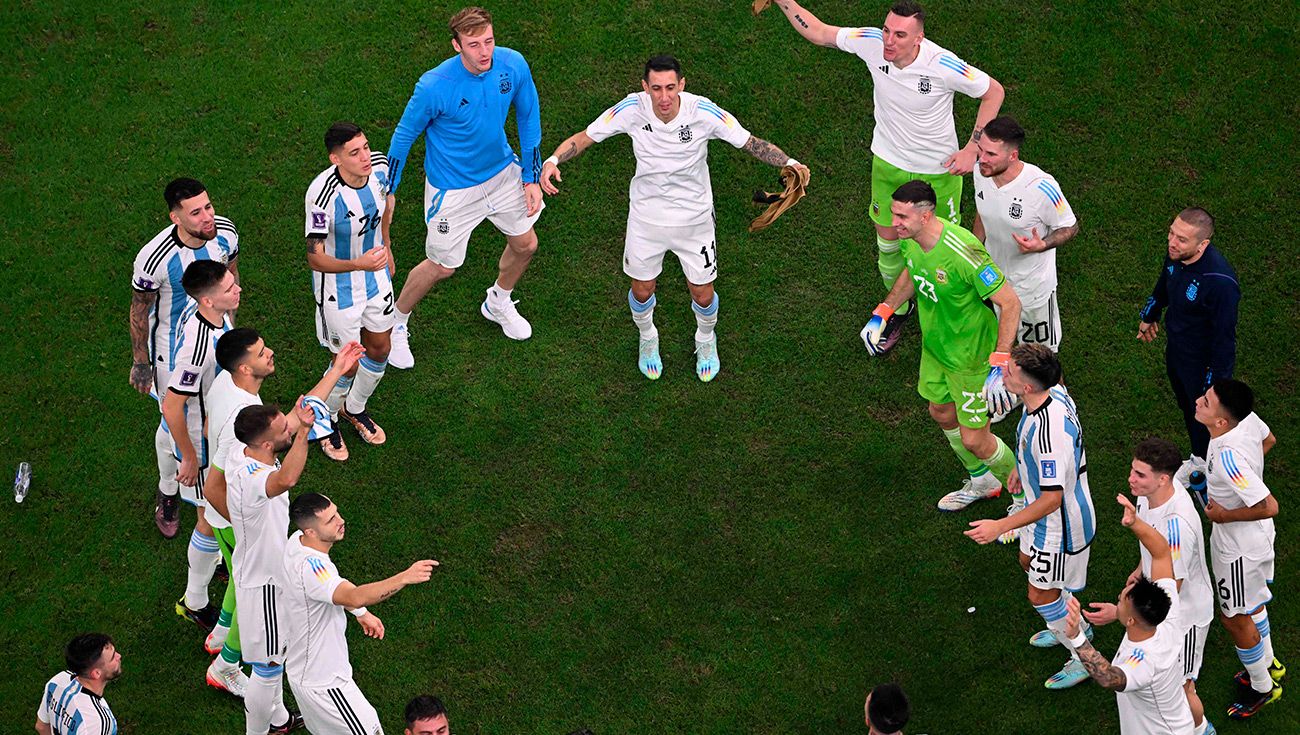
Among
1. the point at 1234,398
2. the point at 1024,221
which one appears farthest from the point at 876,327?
the point at 1234,398

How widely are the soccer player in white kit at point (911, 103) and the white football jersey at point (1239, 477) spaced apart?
2724mm

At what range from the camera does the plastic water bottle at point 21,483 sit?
33.7ft

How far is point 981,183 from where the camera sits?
384 inches

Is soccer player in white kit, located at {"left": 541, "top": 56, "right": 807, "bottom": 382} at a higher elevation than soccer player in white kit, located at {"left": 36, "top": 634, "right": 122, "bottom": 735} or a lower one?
higher

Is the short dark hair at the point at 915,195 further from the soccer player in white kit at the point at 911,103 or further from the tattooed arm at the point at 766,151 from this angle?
the tattooed arm at the point at 766,151

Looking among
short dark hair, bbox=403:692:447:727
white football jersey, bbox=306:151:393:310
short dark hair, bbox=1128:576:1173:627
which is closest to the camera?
short dark hair, bbox=403:692:447:727

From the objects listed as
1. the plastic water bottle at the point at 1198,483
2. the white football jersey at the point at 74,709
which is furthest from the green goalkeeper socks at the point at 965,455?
the white football jersey at the point at 74,709

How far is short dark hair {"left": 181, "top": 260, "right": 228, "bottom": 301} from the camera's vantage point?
857 centimetres

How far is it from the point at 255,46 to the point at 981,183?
6.95m

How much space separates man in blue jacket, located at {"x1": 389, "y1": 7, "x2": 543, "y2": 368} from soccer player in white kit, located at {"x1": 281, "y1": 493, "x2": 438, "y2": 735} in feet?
10.2

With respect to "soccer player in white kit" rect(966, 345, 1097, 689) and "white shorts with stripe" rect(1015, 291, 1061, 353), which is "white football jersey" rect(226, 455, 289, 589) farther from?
"white shorts with stripe" rect(1015, 291, 1061, 353)

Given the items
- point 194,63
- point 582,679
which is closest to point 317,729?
point 582,679

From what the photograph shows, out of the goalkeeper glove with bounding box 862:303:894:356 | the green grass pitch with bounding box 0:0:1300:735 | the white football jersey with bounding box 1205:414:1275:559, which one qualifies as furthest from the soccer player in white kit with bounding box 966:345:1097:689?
the goalkeeper glove with bounding box 862:303:894:356

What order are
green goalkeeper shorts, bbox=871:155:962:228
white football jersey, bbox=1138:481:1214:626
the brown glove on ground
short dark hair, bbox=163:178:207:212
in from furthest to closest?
green goalkeeper shorts, bbox=871:155:962:228 → the brown glove on ground → short dark hair, bbox=163:178:207:212 → white football jersey, bbox=1138:481:1214:626
